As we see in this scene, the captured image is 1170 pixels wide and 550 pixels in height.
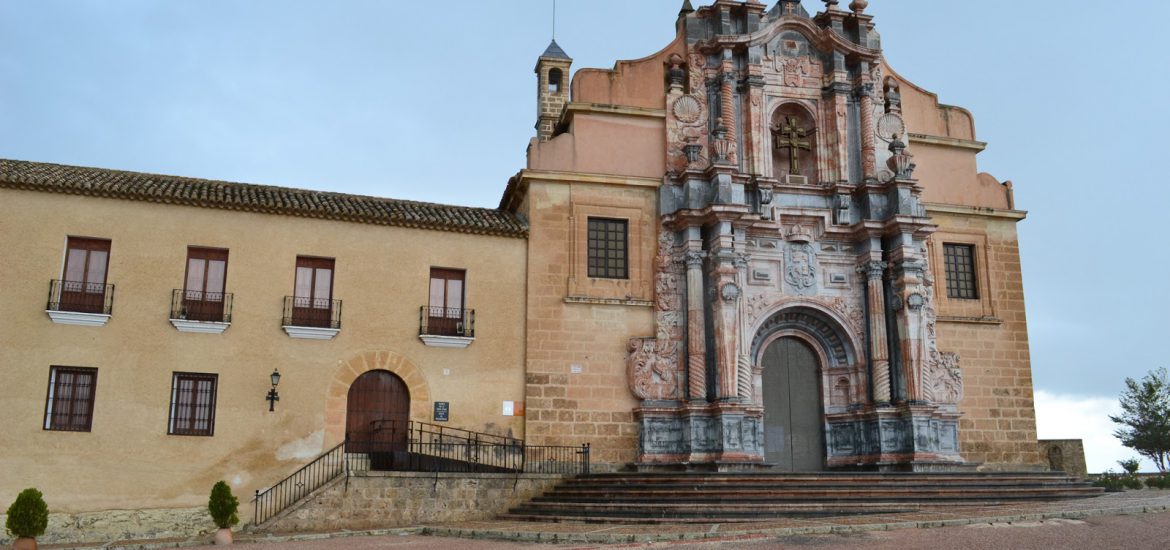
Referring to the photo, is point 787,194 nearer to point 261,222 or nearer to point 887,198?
point 887,198

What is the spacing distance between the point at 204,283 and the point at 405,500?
249 inches

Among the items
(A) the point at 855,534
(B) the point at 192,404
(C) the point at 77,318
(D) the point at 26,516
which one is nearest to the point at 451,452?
(B) the point at 192,404

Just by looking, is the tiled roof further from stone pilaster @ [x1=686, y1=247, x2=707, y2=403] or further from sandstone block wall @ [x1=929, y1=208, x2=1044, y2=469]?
sandstone block wall @ [x1=929, y1=208, x2=1044, y2=469]

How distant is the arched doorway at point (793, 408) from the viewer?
23.5 m

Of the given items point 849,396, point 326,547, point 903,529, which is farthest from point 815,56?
point 326,547

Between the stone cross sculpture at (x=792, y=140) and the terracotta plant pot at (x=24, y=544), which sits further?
the stone cross sculpture at (x=792, y=140)

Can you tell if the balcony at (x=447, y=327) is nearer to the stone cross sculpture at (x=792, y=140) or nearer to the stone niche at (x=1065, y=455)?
the stone cross sculpture at (x=792, y=140)

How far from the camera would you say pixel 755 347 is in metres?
23.5

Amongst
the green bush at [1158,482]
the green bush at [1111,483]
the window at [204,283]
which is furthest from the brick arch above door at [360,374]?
the green bush at [1158,482]

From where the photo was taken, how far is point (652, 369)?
22.8 metres

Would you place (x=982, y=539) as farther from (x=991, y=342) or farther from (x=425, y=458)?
(x=991, y=342)

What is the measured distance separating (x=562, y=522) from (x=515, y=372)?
5.33m

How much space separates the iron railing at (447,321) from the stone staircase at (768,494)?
163 inches

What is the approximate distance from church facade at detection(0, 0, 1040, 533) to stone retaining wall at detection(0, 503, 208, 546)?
23 centimetres
